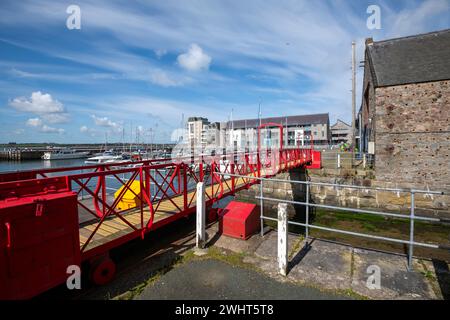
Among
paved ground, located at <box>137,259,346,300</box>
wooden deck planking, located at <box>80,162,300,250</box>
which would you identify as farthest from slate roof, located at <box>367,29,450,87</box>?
paved ground, located at <box>137,259,346,300</box>

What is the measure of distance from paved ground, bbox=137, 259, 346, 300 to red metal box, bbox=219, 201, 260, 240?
113cm

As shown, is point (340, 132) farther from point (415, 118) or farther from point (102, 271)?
point (102, 271)

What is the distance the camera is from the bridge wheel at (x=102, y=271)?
3.58 metres

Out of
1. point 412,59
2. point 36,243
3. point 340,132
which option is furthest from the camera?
point 340,132

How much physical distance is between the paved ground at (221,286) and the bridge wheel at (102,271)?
0.77 m

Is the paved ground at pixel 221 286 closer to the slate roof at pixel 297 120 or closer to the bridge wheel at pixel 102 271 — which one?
the bridge wheel at pixel 102 271

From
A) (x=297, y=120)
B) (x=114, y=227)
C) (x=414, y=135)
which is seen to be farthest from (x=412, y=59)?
(x=297, y=120)

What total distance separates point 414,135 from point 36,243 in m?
18.2

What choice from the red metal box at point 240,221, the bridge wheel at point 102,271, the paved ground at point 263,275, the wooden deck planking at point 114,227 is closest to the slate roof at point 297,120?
the wooden deck planking at point 114,227

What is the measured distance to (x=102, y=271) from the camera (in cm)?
372

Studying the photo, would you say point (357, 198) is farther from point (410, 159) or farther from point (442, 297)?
Result: point (442, 297)

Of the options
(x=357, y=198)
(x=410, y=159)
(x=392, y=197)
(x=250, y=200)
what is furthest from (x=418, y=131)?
(x=250, y=200)

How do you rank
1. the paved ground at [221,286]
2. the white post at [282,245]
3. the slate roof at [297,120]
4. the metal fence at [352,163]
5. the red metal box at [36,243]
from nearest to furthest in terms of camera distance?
the red metal box at [36,243] → the paved ground at [221,286] → the white post at [282,245] → the metal fence at [352,163] → the slate roof at [297,120]
